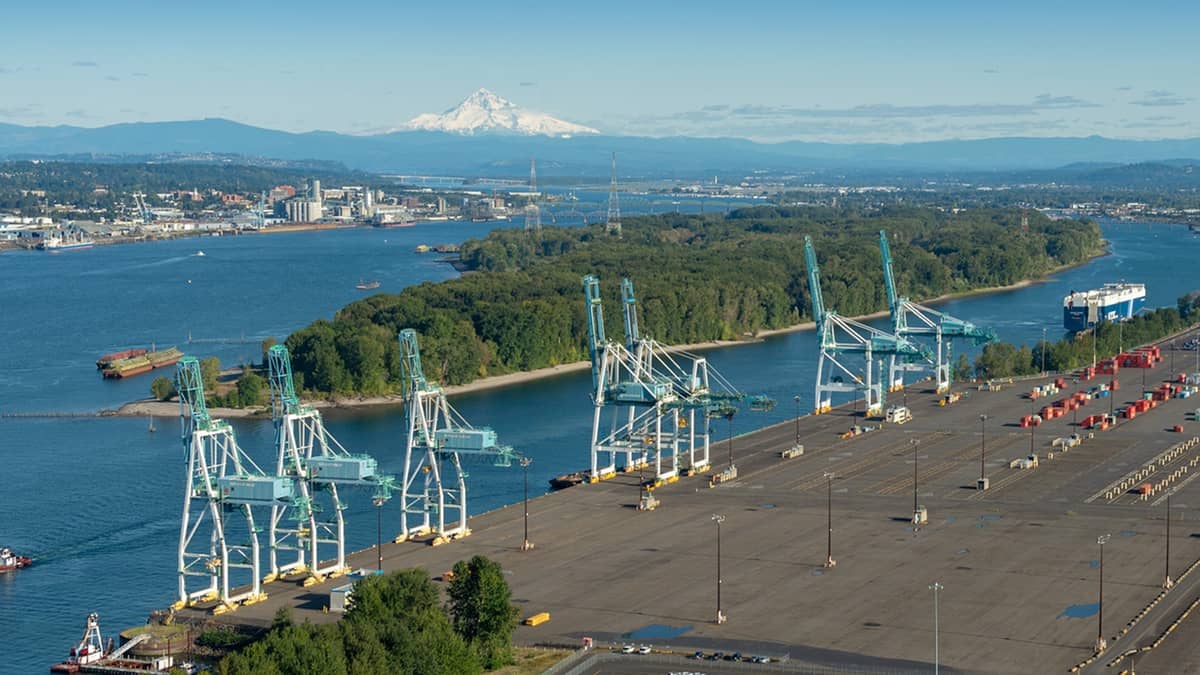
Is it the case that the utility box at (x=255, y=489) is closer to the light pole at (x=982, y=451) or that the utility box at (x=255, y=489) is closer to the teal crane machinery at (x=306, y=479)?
the teal crane machinery at (x=306, y=479)

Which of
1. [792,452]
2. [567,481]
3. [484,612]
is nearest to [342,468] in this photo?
[484,612]

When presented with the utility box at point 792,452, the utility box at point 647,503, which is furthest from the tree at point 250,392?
the utility box at point 647,503

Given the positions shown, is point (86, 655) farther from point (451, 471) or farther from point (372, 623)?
point (451, 471)

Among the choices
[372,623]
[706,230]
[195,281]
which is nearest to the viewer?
[372,623]

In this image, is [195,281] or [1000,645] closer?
[1000,645]

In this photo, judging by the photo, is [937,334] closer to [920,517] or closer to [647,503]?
[920,517]

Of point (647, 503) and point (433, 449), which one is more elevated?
point (433, 449)

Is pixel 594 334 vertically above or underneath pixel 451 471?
above

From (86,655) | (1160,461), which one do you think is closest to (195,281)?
(1160,461)
